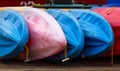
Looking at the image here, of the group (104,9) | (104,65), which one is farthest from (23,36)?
(104,9)

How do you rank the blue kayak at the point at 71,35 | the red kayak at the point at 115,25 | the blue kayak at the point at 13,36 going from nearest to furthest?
the blue kayak at the point at 13,36
the blue kayak at the point at 71,35
the red kayak at the point at 115,25

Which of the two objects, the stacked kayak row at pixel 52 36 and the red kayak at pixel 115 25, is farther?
the red kayak at pixel 115 25

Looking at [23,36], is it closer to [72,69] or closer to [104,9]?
[72,69]

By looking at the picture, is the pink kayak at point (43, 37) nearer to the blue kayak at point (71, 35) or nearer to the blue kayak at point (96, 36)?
the blue kayak at point (71, 35)

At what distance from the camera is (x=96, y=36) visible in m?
6.24

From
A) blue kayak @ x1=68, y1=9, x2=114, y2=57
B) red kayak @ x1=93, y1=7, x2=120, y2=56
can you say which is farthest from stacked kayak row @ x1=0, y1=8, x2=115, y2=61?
red kayak @ x1=93, y1=7, x2=120, y2=56

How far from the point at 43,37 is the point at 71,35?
0.42 meters

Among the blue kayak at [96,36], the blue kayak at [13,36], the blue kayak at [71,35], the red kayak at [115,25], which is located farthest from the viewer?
the red kayak at [115,25]

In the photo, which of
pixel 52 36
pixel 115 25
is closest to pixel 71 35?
pixel 52 36

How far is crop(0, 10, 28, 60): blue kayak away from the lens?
5930 millimetres

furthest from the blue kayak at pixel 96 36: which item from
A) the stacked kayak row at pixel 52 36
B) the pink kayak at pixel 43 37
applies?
the pink kayak at pixel 43 37

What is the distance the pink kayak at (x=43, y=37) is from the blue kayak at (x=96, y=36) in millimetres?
479

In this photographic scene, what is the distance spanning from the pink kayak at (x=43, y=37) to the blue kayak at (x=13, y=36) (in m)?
0.17

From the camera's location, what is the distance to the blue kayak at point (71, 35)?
605 cm
